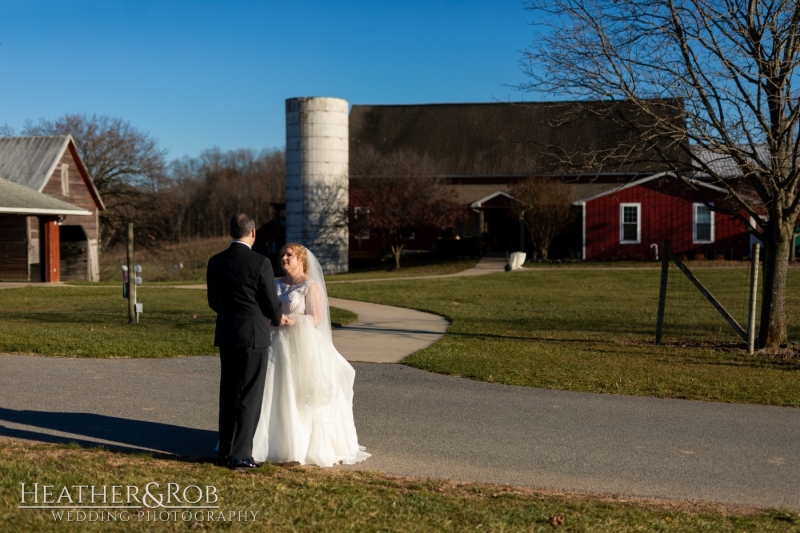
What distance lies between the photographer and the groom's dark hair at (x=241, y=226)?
662 centimetres

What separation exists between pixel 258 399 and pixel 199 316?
11.8 m

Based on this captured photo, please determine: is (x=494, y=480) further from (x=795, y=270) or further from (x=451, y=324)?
(x=795, y=270)

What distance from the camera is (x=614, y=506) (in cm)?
578

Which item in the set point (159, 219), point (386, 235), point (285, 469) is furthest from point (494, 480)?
point (159, 219)

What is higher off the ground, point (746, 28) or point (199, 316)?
point (746, 28)

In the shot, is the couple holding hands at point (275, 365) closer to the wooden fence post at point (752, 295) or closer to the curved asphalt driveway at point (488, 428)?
the curved asphalt driveway at point (488, 428)

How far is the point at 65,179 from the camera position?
1486 inches

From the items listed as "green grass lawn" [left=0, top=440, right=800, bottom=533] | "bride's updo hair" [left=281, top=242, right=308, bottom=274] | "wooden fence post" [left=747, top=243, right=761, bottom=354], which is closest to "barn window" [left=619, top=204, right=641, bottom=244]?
"wooden fence post" [left=747, top=243, right=761, bottom=354]

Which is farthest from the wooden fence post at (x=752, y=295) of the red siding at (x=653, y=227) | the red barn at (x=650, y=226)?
the red siding at (x=653, y=227)

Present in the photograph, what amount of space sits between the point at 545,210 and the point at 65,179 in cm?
2154

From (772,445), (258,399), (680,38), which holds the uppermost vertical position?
(680,38)

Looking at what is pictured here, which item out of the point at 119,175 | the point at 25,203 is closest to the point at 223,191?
the point at 119,175

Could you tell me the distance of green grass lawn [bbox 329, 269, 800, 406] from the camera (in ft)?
34.6

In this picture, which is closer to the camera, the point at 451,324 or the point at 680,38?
the point at 680,38
